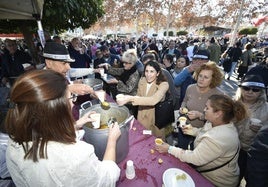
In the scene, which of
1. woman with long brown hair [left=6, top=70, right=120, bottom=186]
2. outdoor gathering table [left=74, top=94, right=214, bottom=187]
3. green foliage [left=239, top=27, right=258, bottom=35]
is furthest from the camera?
green foliage [left=239, top=27, right=258, bottom=35]

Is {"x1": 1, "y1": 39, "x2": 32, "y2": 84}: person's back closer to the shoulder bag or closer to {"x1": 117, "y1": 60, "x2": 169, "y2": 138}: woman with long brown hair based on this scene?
{"x1": 117, "y1": 60, "x2": 169, "y2": 138}: woman with long brown hair

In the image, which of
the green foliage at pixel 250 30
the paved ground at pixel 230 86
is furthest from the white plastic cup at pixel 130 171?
the green foliage at pixel 250 30

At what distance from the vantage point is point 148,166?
178 centimetres

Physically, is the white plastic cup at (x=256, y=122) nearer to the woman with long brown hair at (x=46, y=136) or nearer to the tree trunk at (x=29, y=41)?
the woman with long brown hair at (x=46, y=136)

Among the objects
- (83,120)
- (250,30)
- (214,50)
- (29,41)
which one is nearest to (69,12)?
(29,41)

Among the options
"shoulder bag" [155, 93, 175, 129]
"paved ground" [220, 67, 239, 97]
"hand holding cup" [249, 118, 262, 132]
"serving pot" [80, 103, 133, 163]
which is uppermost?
"serving pot" [80, 103, 133, 163]

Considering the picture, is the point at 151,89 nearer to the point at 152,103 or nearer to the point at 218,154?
the point at 152,103

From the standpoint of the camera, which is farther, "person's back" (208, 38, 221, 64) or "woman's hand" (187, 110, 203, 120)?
"person's back" (208, 38, 221, 64)

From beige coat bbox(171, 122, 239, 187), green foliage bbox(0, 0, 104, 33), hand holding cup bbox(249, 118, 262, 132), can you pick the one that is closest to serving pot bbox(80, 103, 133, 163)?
beige coat bbox(171, 122, 239, 187)

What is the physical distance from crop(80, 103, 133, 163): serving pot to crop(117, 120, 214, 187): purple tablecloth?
174 millimetres

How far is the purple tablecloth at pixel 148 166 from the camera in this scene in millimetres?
1589

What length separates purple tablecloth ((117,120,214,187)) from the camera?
1.59m

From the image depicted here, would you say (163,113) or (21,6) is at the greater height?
(21,6)

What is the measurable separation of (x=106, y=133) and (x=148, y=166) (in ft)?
2.06
